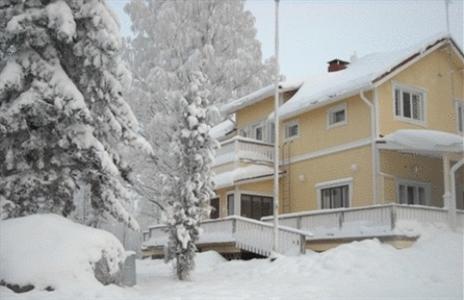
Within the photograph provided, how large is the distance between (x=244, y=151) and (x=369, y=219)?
8930 millimetres

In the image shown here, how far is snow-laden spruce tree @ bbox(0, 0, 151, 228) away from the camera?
1331 cm

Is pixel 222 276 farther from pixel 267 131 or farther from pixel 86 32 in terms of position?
pixel 267 131

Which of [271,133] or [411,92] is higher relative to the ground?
[411,92]

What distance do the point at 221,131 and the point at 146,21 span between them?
8.85 m

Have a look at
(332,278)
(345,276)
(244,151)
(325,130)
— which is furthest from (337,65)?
(332,278)

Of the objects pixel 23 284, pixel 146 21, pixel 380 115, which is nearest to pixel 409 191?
pixel 380 115

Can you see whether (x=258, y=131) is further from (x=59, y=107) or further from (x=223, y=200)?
(x=59, y=107)

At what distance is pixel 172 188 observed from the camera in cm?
1642

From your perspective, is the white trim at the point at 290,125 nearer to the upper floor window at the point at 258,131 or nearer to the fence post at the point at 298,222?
the upper floor window at the point at 258,131

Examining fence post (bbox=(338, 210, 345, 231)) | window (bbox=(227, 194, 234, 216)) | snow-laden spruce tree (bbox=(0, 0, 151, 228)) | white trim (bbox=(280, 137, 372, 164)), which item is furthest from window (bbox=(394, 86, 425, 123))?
snow-laden spruce tree (bbox=(0, 0, 151, 228))

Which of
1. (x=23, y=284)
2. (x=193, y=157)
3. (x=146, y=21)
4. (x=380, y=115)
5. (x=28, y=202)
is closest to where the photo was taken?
(x=23, y=284)

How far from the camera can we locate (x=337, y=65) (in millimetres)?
28906

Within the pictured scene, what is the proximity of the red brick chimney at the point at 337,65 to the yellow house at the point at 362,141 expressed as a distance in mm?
524

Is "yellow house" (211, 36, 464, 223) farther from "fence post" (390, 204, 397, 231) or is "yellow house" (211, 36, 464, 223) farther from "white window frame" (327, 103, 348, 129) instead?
"fence post" (390, 204, 397, 231)
